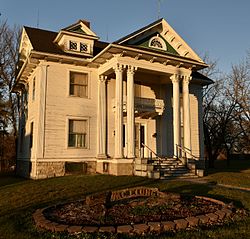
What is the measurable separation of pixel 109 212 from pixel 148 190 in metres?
1.89

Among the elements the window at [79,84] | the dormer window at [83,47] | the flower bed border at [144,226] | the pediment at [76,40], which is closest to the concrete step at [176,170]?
the window at [79,84]

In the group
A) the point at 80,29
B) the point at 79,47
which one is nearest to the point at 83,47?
the point at 79,47

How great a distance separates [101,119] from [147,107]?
296 centimetres

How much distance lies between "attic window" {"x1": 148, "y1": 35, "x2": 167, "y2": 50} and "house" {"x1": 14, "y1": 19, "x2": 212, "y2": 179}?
0.20 ft

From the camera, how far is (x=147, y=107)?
60.1 ft

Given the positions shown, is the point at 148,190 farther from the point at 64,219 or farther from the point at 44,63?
the point at 44,63

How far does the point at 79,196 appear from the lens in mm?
9773

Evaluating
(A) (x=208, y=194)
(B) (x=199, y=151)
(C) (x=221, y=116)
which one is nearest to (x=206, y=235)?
(A) (x=208, y=194)

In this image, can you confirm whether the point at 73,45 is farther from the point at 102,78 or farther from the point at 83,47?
the point at 102,78

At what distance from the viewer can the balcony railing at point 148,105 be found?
17.9 meters

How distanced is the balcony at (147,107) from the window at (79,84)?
6.19 feet

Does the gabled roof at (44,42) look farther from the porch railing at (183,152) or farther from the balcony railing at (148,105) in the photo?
the porch railing at (183,152)

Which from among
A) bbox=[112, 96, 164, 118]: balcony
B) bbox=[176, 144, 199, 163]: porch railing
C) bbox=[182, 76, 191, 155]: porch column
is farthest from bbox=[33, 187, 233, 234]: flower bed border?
bbox=[112, 96, 164, 118]: balcony

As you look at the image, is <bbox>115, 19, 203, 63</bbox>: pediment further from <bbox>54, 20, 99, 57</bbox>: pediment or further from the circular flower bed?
the circular flower bed
